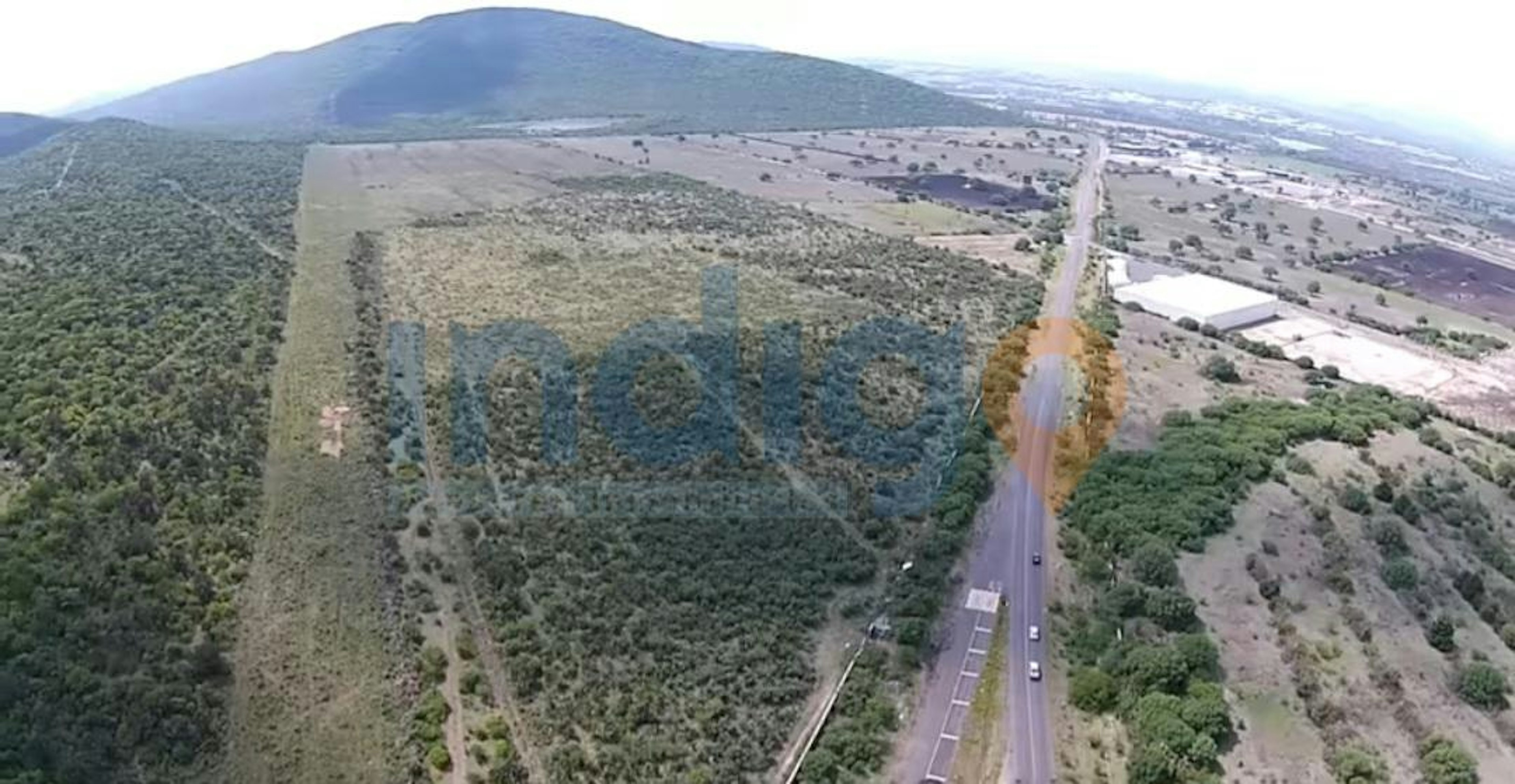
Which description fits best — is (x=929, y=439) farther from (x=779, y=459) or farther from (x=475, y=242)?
(x=475, y=242)

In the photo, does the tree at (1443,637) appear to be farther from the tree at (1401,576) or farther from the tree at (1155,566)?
the tree at (1155,566)

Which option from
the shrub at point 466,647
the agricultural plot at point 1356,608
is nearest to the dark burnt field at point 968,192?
Answer: the agricultural plot at point 1356,608

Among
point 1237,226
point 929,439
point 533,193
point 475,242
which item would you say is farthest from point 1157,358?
point 533,193

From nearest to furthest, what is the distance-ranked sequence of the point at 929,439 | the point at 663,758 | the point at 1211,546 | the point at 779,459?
the point at 663,758
the point at 1211,546
the point at 779,459
the point at 929,439

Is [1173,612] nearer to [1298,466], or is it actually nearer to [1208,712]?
[1208,712]

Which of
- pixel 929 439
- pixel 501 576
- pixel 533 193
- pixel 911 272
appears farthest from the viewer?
pixel 533 193

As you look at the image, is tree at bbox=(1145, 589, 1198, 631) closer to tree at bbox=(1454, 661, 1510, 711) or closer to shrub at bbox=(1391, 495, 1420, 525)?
tree at bbox=(1454, 661, 1510, 711)

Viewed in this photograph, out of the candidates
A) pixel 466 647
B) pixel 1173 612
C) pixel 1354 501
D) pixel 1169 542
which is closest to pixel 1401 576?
pixel 1354 501
